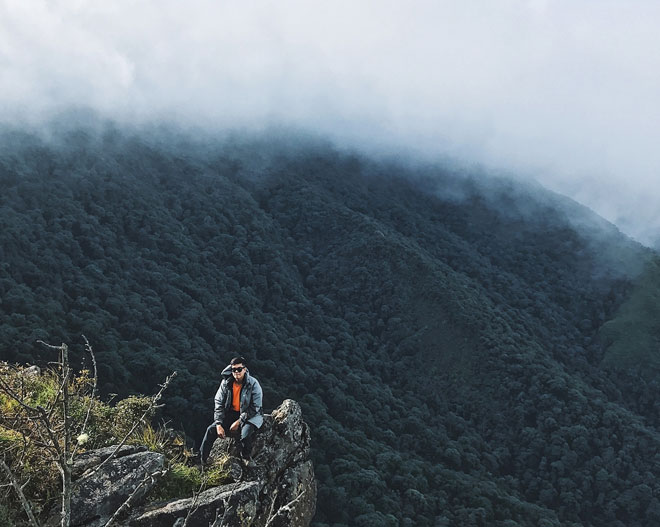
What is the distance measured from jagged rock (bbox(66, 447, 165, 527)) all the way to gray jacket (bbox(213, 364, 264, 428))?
146cm

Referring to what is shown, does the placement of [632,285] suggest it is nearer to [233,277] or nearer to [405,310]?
[405,310]

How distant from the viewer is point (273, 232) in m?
95.6

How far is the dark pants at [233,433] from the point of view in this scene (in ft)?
35.1

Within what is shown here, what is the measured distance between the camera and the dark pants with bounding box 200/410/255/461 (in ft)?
35.1

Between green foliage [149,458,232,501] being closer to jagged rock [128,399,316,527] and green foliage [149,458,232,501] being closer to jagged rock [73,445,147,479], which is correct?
jagged rock [128,399,316,527]

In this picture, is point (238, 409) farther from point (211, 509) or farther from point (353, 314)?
point (353, 314)

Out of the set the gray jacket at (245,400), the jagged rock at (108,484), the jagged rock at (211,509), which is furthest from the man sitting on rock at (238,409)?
the jagged rock at (108,484)

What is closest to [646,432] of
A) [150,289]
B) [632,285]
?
Answer: [632,285]

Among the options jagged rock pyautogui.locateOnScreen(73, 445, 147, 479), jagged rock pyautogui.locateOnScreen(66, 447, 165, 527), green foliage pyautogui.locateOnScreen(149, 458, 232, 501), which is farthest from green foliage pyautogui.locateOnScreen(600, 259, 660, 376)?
jagged rock pyautogui.locateOnScreen(73, 445, 147, 479)

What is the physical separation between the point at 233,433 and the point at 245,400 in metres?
0.61

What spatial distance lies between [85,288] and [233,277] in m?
23.1

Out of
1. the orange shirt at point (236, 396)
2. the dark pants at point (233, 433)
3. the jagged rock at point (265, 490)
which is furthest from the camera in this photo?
the orange shirt at point (236, 396)

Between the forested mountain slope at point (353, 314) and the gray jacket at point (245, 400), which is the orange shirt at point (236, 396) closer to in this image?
the gray jacket at point (245, 400)

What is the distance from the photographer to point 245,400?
1080 centimetres
